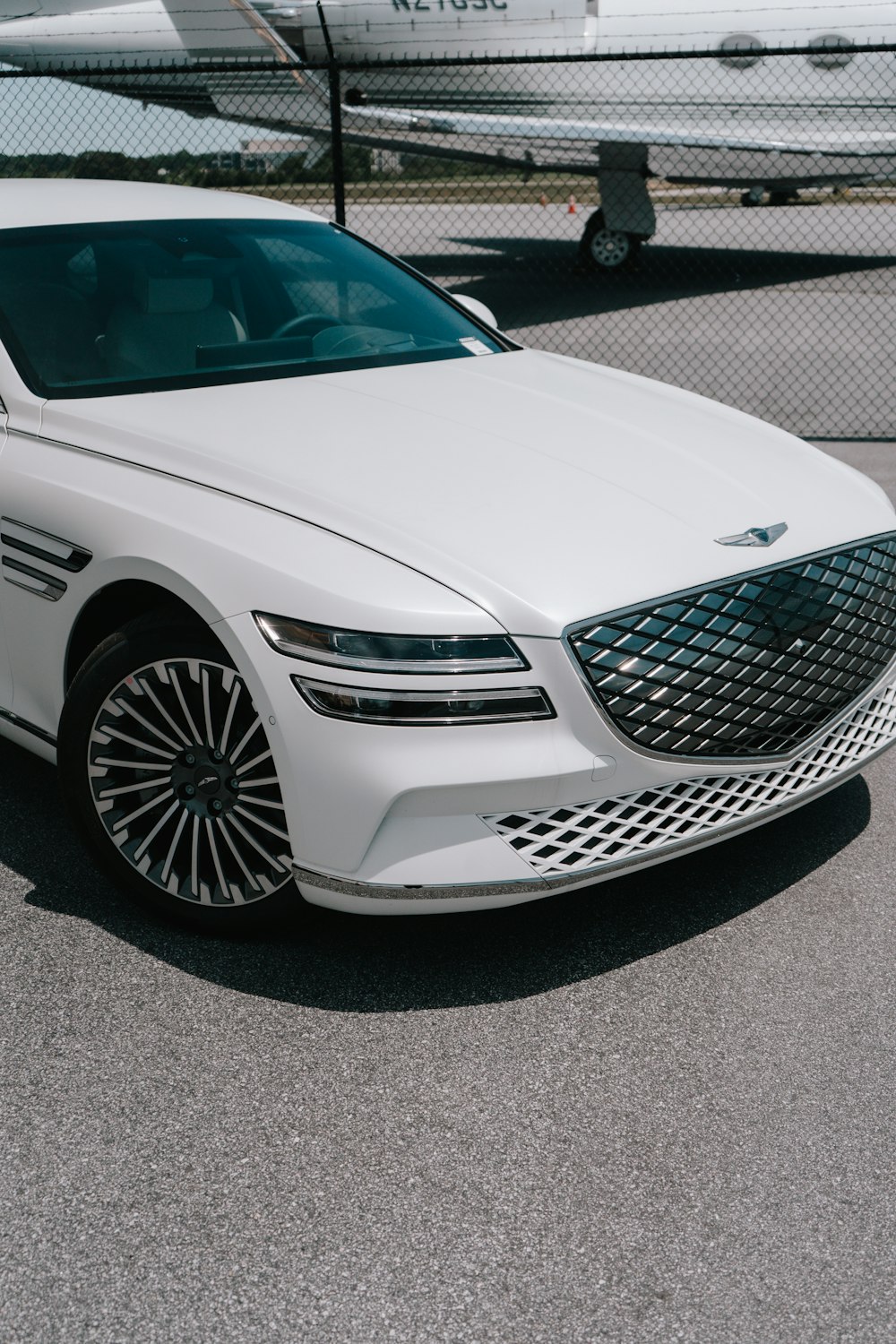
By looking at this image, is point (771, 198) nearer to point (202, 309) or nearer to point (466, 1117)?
point (202, 309)

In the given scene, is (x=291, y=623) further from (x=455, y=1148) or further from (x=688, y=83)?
(x=688, y=83)

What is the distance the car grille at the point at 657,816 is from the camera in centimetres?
254

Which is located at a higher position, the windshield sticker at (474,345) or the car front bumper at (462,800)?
the windshield sticker at (474,345)

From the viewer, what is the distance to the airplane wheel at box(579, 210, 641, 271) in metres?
16.3

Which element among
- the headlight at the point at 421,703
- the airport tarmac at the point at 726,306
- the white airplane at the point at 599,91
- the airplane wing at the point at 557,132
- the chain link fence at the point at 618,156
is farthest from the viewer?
the white airplane at the point at 599,91

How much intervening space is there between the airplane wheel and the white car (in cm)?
→ 1355

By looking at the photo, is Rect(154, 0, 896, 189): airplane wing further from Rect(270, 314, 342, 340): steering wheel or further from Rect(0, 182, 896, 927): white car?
Rect(0, 182, 896, 927): white car

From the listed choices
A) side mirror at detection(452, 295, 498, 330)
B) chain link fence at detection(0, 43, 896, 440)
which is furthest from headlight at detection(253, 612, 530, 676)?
chain link fence at detection(0, 43, 896, 440)

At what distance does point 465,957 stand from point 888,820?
4.56 feet

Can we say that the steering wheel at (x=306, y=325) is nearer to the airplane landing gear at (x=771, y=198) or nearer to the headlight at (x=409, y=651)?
the headlight at (x=409, y=651)

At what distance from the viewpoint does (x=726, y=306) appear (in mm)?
14969

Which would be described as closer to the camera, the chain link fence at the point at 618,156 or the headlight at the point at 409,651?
the headlight at the point at 409,651

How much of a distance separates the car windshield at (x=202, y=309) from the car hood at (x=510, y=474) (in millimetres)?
170

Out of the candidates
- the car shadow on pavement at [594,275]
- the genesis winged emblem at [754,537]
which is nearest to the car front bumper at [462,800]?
the genesis winged emblem at [754,537]
